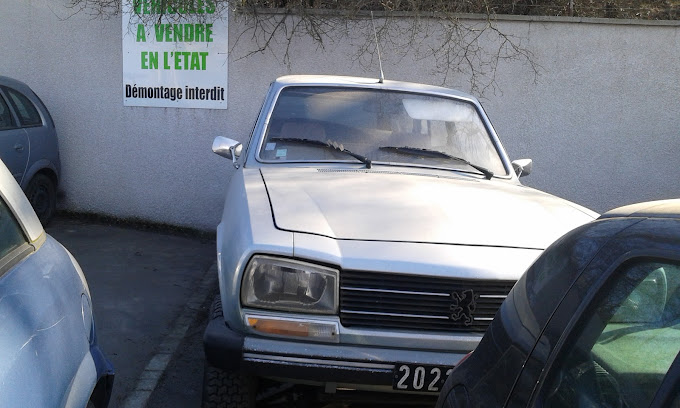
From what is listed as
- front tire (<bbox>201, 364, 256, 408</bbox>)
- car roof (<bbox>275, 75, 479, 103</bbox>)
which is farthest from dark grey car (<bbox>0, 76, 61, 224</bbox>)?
front tire (<bbox>201, 364, 256, 408</bbox>)

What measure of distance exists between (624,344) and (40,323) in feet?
5.46

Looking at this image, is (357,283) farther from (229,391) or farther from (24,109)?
(24,109)

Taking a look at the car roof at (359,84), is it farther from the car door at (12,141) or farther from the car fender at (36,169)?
the car fender at (36,169)

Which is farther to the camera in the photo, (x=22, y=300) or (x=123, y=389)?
(x=123, y=389)

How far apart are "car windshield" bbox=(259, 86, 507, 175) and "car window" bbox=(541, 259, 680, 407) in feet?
9.38

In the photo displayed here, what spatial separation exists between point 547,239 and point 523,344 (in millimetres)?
1592

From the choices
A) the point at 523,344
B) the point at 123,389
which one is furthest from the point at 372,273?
the point at 123,389

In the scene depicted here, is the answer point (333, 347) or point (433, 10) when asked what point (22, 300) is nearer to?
point (333, 347)

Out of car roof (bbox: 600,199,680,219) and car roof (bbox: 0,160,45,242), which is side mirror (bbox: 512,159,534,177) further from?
car roof (bbox: 0,160,45,242)

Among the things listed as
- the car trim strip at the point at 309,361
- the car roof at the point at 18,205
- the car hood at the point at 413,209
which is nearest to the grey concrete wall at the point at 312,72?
the car hood at the point at 413,209

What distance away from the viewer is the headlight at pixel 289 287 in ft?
10.5

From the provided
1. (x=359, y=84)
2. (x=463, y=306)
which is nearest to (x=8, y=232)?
(x=463, y=306)

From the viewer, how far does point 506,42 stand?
832 cm

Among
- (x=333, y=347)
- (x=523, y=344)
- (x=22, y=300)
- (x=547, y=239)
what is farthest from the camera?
(x=547, y=239)
